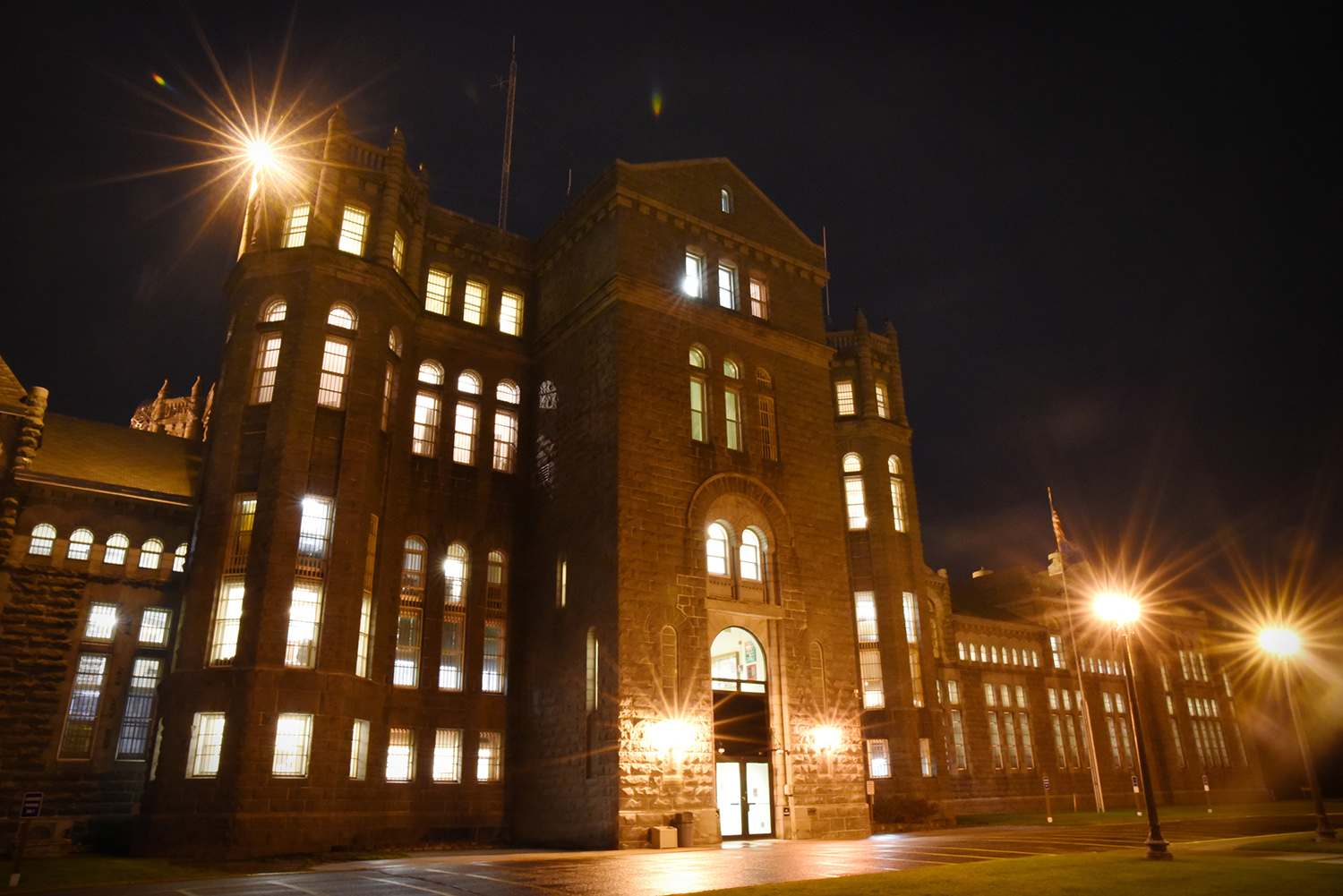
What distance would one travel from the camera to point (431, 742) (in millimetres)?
30906

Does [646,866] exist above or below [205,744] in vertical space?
below

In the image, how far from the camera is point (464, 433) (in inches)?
1391

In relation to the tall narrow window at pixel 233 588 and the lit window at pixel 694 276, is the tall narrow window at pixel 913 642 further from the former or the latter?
the tall narrow window at pixel 233 588

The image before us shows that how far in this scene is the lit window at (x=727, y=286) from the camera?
36344 mm

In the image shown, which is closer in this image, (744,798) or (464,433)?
(744,798)

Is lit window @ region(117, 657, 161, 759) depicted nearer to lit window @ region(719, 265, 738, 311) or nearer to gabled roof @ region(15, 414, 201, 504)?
gabled roof @ region(15, 414, 201, 504)

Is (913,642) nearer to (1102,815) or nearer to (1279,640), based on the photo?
(1102,815)

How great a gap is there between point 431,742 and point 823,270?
2486 centimetres

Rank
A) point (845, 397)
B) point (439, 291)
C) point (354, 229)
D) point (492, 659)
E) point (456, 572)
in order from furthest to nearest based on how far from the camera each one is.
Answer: point (845, 397)
point (439, 291)
point (456, 572)
point (492, 659)
point (354, 229)

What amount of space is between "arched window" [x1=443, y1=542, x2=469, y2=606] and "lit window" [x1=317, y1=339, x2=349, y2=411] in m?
6.79

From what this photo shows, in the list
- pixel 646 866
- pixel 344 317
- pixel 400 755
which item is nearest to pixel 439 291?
pixel 344 317

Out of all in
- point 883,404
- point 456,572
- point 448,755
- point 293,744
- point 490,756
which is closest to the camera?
point 293,744

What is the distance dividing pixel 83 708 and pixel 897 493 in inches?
1365

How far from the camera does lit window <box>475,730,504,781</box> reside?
104ft
